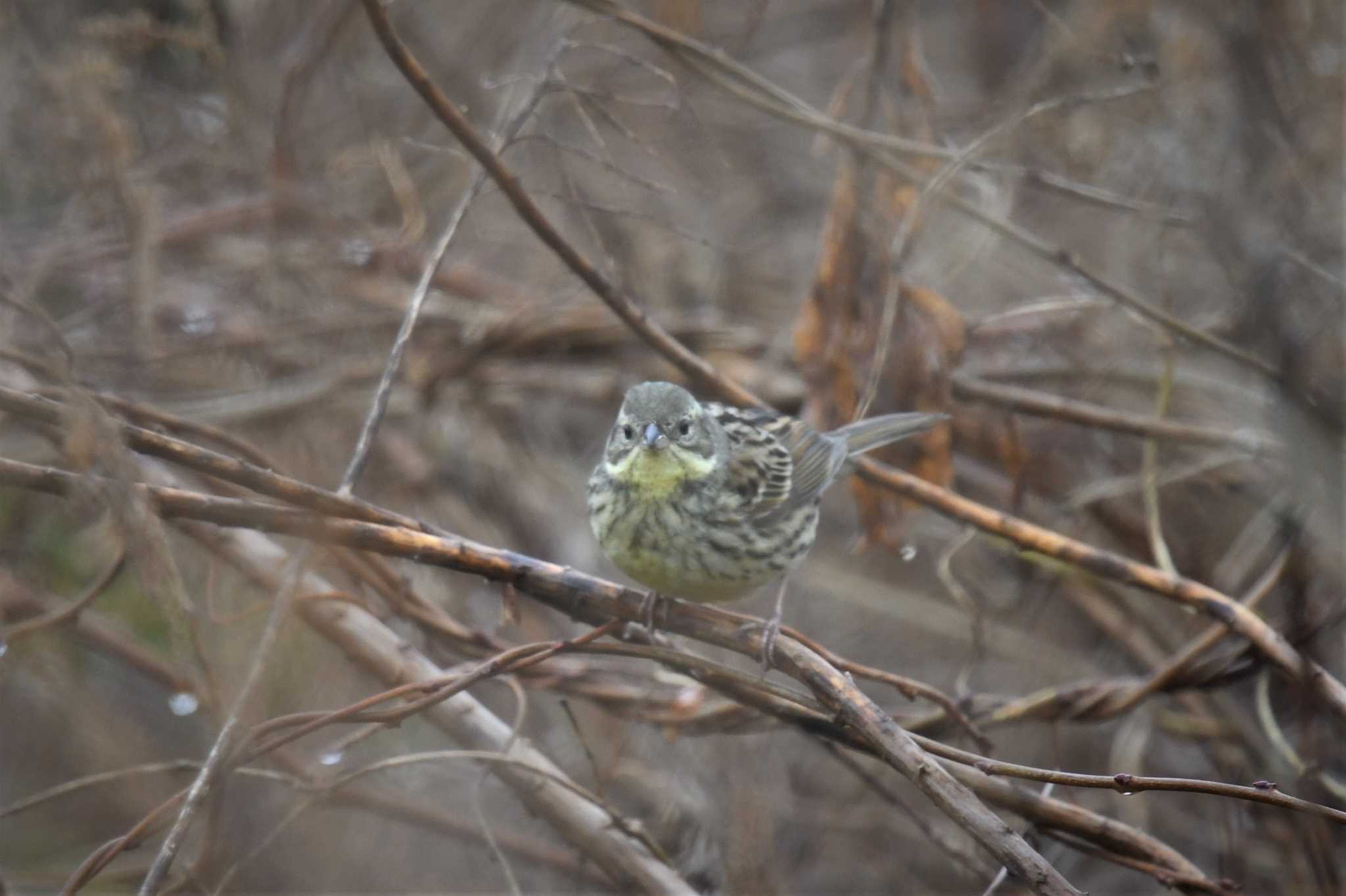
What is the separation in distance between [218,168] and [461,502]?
1.80m

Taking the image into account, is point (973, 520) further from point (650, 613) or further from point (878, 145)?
point (878, 145)

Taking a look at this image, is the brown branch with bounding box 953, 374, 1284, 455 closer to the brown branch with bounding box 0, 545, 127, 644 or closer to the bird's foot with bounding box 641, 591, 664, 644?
the bird's foot with bounding box 641, 591, 664, 644

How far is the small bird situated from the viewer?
337 centimetres

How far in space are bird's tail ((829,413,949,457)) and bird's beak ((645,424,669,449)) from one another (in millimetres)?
681

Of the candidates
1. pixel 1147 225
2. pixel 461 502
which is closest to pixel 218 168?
pixel 461 502

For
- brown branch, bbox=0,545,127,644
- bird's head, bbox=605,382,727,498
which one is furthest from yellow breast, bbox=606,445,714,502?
brown branch, bbox=0,545,127,644

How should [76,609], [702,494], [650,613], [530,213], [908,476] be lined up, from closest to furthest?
[76,609] < [650,613] < [530,213] < [702,494] < [908,476]

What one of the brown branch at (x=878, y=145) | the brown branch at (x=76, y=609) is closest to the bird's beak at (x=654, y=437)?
the brown branch at (x=878, y=145)

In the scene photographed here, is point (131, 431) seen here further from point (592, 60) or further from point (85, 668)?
point (592, 60)

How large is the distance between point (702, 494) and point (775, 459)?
1.50ft

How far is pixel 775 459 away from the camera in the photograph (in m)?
3.90

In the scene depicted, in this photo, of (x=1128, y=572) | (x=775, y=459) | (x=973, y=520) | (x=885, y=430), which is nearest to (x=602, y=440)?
(x=775, y=459)

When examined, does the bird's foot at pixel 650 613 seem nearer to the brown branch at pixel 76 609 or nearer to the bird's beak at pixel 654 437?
the bird's beak at pixel 654 437

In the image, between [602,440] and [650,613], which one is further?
[602,440]
